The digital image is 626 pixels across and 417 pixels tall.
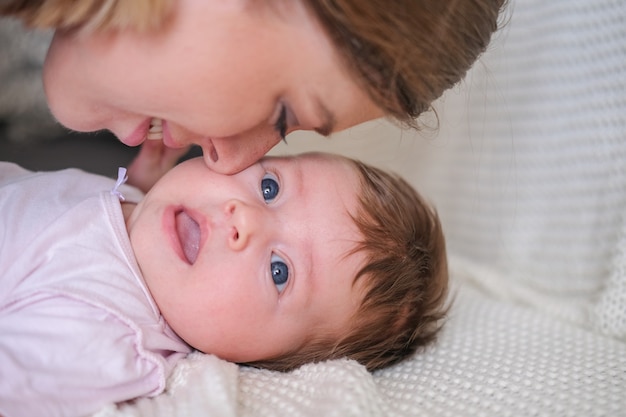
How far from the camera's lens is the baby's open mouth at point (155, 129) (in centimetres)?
114

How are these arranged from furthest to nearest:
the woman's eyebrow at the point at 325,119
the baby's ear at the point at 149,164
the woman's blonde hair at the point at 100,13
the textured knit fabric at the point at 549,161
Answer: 1. the baby's ear at the point at 149,164
2. the textured knit fabric at the point at 549,161
3. the woman's eyebrow at the point at 325,119
4. the woman's blonde hair at the point at 100,13

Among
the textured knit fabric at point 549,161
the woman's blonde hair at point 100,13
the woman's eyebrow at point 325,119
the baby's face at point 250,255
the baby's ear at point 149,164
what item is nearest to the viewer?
the woman's blonde hair at point 100,13

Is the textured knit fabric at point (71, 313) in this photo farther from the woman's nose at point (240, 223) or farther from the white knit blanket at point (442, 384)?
the woman's nose at point (240, 223)

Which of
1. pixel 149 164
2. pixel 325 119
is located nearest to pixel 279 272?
pixel 325 119

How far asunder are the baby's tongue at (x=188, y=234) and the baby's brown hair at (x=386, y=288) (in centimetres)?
22

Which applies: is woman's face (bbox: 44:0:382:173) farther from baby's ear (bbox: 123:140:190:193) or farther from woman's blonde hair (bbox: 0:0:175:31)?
baby's ear (bbox: 123:140:190:193)

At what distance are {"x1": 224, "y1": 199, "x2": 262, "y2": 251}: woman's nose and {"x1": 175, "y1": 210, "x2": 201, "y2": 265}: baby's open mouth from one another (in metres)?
0.09

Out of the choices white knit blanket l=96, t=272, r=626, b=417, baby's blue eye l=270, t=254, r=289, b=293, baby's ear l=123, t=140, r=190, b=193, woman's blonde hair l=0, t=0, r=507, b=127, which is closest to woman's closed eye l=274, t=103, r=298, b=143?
woman's blonde hair l=0, t=0, r=507, b=127

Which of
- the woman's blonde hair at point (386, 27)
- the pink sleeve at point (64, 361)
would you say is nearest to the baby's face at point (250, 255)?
the pink sleeve at point (64, 361)

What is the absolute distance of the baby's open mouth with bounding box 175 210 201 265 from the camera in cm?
118

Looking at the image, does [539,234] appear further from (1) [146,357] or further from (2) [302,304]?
(1) [146,357]

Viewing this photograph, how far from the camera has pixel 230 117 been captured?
986mm

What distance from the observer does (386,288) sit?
1211mm

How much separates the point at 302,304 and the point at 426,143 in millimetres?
926
